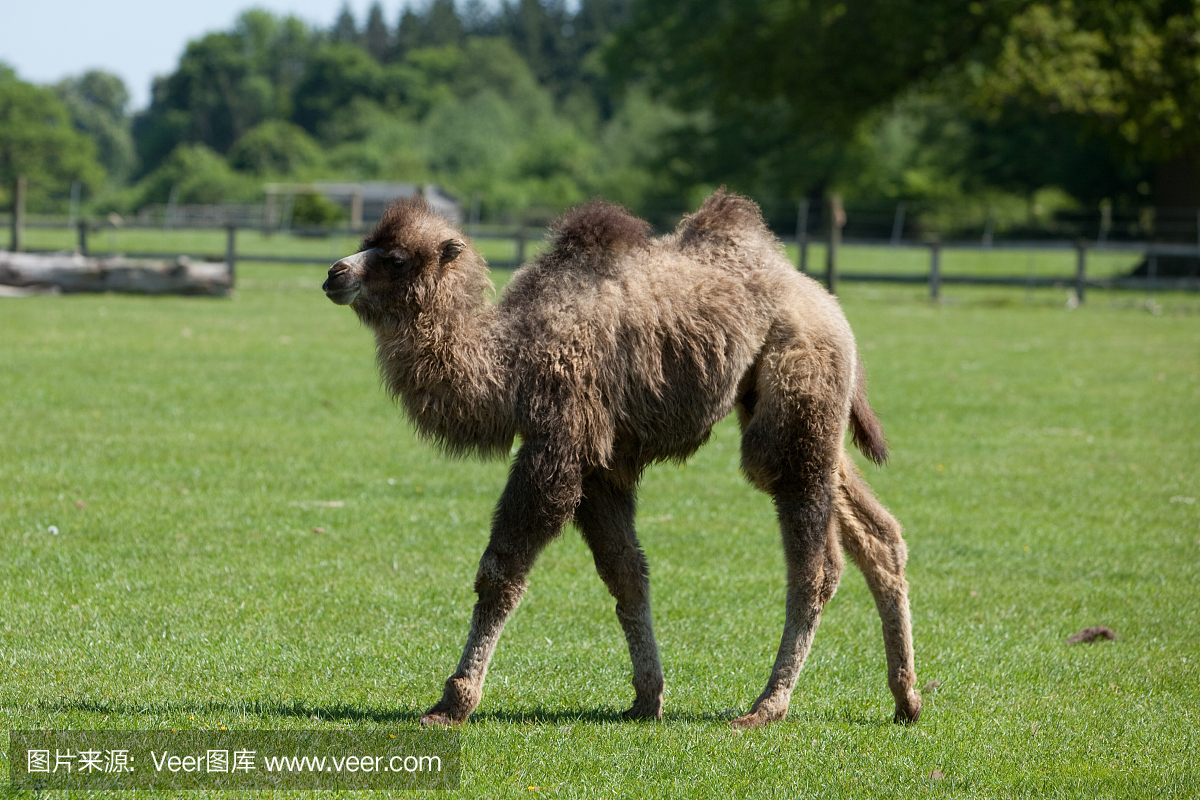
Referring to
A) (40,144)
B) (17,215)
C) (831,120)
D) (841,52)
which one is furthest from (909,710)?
(40,144)

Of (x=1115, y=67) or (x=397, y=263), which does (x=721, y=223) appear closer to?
(x=397, y=263)

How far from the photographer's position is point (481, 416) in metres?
5.23

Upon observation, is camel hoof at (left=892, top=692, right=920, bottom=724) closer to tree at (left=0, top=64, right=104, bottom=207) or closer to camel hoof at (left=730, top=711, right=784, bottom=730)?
camel hoof at (left=730, top=711, right=784, bottom=730)

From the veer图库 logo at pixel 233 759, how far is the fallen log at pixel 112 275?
23164 millimetres

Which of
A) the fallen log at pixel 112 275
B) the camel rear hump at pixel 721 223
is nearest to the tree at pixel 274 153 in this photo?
the fallen log at pixel 112 275

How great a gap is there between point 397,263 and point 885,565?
275cm

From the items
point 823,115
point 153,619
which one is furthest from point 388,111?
point 153,619

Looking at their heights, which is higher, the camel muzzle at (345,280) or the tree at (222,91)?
the tree at (222,91)

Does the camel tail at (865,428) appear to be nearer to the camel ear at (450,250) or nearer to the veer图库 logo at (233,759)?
the camel ear at (450,250)

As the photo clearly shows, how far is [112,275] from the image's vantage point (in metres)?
26.5

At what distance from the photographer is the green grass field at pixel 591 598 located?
5234mm

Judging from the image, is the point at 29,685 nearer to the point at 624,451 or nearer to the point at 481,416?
the point at 481,416

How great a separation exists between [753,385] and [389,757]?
2.36 metres

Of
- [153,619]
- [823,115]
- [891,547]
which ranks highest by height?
[823,115]
